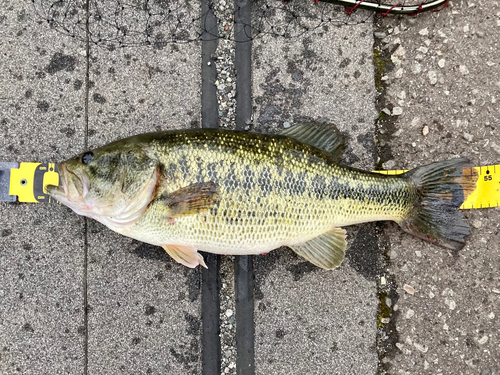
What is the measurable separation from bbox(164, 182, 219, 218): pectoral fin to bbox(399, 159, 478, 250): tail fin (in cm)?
147

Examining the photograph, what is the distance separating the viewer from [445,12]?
2943mm

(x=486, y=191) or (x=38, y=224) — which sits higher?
(x=486, y=191)

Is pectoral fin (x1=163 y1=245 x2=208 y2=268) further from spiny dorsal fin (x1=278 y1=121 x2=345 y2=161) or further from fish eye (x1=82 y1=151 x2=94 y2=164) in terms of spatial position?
spiny dorsal fin (x1=278 y1=121 x2=345 y2=161)

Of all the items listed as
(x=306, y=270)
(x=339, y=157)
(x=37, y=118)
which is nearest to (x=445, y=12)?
(x=339, y=157)

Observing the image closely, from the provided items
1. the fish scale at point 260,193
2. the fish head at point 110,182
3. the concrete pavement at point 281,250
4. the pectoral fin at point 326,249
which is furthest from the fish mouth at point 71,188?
the pectoral fin at point 326,249

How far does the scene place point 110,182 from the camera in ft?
7.34

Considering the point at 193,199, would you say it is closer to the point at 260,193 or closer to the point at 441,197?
the point at 260,193

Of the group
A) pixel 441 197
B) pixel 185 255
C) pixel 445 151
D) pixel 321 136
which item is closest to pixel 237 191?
pixel 185 255

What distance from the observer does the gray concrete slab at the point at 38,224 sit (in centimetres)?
271

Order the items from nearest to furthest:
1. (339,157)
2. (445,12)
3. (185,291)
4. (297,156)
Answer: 1. (297,156)
2. (339,157)
3. (185,291)
4. (445,12)

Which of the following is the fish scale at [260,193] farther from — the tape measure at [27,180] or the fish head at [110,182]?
the tape measure at [27,180]

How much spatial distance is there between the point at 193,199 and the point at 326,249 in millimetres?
1083

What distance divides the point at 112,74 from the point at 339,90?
193 centimetres

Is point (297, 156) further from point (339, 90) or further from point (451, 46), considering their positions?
point (451, 46)
